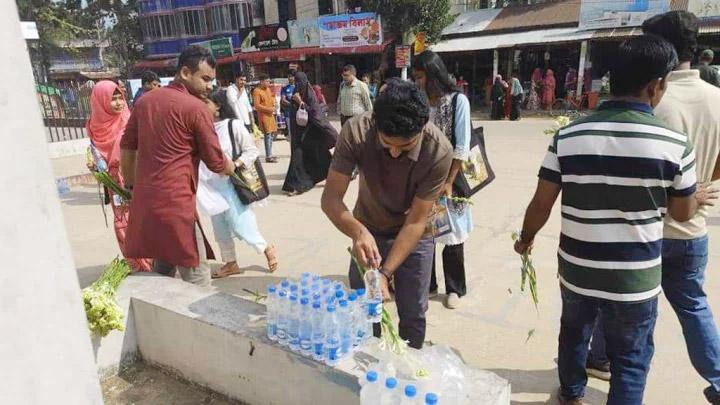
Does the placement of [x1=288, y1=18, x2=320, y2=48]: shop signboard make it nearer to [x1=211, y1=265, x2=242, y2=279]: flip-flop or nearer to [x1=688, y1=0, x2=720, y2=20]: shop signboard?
[x1=688, y1=0, x2=720, y2=20]: shop signboard

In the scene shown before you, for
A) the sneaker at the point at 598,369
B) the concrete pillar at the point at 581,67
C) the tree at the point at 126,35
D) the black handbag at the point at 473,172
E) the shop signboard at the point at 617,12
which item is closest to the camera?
the sneaker at the point at 598,369

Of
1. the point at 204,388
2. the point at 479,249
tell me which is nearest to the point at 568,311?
the point at 204,388


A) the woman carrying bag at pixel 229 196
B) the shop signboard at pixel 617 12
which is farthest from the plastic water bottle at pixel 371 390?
the shop signboard at pixel 617 12

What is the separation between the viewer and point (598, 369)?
2.72 meters

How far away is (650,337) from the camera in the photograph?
2064 mm

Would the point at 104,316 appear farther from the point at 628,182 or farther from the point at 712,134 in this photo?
the point at 712,134

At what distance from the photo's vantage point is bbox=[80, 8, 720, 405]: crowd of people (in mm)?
1845

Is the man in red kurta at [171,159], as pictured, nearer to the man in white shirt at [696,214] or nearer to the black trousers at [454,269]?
the black trousers at [454,269]

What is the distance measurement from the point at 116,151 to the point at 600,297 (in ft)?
12.0

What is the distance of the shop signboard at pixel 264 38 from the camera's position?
24469 millimetres

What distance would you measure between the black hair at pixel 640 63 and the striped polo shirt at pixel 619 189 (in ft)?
0.26

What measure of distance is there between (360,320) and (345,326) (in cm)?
10

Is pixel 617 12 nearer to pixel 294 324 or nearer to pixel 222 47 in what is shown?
pixel 294 324

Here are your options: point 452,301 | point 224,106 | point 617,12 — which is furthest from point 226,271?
point 617,12
